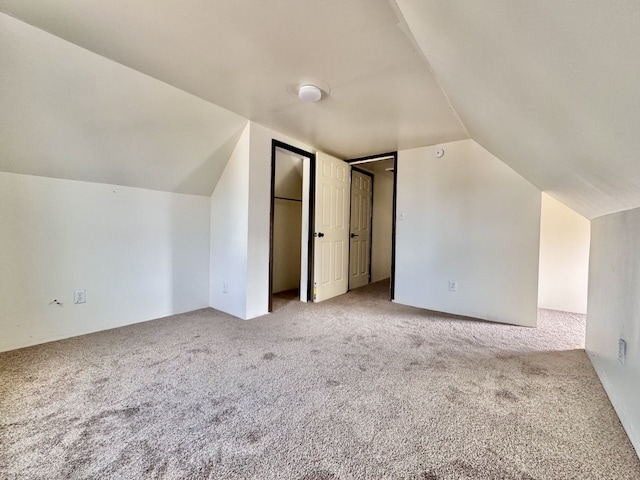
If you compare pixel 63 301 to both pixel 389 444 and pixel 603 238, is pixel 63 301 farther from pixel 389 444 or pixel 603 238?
pixel 603 238

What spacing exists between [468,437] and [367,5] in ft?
6.74

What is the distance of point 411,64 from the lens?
1696 mm

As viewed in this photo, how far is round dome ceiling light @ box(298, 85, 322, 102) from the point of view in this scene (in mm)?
1994

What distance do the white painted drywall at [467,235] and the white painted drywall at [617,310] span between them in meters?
0.72

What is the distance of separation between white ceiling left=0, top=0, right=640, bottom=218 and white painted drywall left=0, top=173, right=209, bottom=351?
1.78 feet

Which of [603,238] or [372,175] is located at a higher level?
[372,175]

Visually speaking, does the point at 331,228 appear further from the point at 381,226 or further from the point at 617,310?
the point at 617,310

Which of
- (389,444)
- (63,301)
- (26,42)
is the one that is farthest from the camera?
(63,301)

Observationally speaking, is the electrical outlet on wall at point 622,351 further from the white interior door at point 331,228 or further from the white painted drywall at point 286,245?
the white painted drywall at point 286,245

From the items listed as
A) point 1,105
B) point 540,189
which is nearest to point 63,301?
point 1,105

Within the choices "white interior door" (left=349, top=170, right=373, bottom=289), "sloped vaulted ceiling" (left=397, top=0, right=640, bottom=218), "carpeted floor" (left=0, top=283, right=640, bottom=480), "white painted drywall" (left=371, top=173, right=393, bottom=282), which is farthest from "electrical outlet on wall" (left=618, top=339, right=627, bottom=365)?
"white painted drywall" (left=371, top=173, right=393, bottom=282)

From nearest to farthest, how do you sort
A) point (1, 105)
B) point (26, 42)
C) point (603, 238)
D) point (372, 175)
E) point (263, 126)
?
point (26, 42)
point (1, 105)
point (603, 238)
point (263, 126)
point (372, 175)

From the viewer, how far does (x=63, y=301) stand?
2.33 metres

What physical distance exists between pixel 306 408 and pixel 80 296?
227 centimetres
